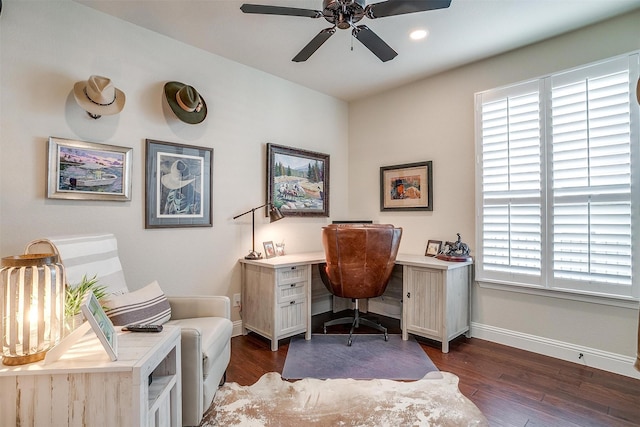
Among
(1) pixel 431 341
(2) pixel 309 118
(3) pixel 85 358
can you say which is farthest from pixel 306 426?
(2) pixel 309 118

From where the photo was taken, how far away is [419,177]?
3512 mm

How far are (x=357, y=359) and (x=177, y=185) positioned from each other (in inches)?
82.4

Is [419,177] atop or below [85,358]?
atop

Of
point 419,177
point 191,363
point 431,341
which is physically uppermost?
point 419,177

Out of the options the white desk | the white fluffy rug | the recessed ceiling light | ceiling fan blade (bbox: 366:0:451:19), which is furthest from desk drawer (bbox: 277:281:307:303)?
the recessed ceiling light

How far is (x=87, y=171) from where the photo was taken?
7.35 feet

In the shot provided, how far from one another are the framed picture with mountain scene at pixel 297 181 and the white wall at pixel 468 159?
1.72 ft

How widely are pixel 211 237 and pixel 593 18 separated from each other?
11.7 feet

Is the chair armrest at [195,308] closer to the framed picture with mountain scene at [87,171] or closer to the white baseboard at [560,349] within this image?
the framed picture with mountain scene at [87,171]

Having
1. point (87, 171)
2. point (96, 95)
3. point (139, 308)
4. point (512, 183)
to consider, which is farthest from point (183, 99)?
point (512, 183)

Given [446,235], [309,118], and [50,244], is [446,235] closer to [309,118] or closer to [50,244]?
[309,118]

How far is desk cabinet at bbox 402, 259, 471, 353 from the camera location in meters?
2.73

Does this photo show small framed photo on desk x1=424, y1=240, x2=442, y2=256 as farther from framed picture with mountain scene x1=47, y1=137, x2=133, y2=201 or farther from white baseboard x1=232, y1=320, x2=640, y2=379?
framed picture with mountain scene x1=47, y1=137, x2=133, y2=201

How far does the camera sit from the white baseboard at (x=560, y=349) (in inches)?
91.3
